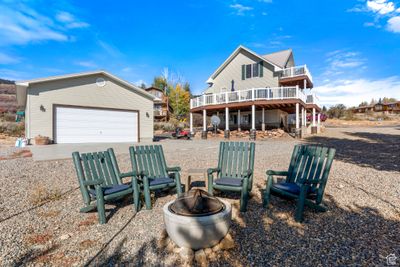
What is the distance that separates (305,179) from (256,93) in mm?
14702

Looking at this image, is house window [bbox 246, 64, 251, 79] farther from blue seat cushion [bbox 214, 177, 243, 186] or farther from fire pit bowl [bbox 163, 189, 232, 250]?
fire pit bowl [bbox 163, 189, 232, 250]

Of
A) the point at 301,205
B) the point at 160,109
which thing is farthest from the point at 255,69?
the point at 160,109

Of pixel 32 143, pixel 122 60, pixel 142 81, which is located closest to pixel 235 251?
pixel 32 143

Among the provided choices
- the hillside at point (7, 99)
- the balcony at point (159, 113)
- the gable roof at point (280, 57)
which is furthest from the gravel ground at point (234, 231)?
the balcony at point (159, 113)

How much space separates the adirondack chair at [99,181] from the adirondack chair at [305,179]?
7.62 ft

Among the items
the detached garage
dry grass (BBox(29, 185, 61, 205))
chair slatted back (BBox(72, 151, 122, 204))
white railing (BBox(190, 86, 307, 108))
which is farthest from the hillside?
chair slatted back (BBox(72, 151, 122, 204))

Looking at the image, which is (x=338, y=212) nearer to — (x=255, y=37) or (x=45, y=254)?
(x=45, y=254)

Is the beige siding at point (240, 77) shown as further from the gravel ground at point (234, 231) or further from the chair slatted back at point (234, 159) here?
the chair slatted back at point (234, 159)

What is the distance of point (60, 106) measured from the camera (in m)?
14.0

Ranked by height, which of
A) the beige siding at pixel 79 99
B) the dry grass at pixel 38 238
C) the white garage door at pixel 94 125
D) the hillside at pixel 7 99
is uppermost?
the hillside at pixel 7 99

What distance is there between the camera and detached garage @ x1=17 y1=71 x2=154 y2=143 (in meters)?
13.2

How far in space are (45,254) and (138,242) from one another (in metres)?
1.03

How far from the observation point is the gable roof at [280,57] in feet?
71.9

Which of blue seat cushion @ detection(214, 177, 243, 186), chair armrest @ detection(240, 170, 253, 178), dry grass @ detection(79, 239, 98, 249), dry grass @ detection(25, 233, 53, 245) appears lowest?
dry grass @ detection(79, 239, 98, 249)
